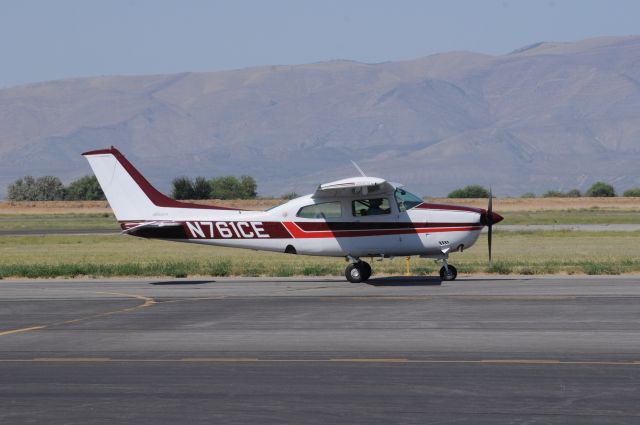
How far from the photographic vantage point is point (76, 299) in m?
22.7

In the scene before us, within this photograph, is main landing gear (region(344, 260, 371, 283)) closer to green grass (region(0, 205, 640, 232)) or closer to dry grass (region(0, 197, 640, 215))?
green grass (region(0, 205, 640, 232))

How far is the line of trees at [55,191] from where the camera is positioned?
147125 millimetres

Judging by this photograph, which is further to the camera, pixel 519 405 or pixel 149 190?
pixel 149 190

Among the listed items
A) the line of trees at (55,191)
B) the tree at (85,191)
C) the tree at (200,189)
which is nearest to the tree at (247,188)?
the tree at (200,189)

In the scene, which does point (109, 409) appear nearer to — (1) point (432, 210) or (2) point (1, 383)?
(2) point (1, 383)

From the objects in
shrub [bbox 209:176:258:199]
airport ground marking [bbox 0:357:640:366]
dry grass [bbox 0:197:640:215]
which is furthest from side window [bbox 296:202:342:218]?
shrub [bbox 209:176:258:199]

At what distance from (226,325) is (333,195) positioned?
851cm

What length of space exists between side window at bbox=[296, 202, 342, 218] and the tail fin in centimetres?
231

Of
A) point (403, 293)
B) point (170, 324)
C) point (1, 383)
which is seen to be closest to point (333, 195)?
point (403, 293)

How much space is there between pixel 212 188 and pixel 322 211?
10291 centimetres

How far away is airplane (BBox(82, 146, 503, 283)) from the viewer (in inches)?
993

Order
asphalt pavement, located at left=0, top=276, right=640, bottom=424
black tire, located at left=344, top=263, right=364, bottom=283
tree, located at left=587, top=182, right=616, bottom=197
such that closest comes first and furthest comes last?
asphalt pavement, located at left=0, top=276, right=640, bottom=424 → black tire, located at left=344, top=263, right=364, bottom=283 → tree, located at left=587, top=182, right=616, bottom=197

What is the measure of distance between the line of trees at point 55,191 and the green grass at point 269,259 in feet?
293

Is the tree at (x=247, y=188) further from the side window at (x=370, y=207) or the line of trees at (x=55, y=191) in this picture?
the side window at (x=370, y=207)
